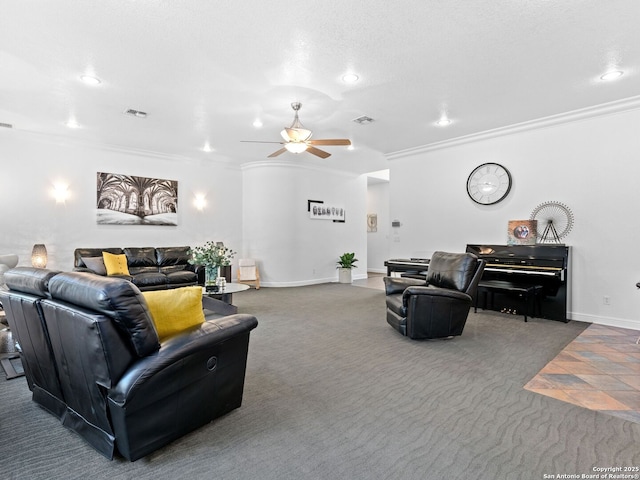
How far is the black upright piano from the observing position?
15.0 feet

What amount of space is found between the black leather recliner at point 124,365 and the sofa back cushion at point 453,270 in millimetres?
2766


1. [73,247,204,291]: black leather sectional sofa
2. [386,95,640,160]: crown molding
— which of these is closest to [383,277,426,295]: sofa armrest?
[386,95,640,160]: crown molding

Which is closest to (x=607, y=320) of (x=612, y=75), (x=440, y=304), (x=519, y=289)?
(x=519, y=289)


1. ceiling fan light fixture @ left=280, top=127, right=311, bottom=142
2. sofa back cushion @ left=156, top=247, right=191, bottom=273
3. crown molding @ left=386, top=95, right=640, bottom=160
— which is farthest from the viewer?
sofa back cushion @ left=156, top=247, right=191, bottom=273

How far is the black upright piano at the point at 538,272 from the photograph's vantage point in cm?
457

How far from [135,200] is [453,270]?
579 centimetres

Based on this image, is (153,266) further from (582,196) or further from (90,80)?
(582,196)

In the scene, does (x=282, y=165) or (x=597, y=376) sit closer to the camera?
(x=597, y=376)

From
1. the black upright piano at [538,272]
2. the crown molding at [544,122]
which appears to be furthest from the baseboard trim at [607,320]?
the crown molding at [544,122]

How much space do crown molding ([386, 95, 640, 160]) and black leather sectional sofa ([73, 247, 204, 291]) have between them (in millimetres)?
4653

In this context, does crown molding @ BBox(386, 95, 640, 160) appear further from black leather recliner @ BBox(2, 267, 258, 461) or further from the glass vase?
black leather recliner @ BBox(2, 267, 258, 461)

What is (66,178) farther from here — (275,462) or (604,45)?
(604,45)

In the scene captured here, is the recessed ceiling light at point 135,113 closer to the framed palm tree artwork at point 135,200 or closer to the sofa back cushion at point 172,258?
the framed palm tree artwork at point 135,200

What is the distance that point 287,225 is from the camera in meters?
7.78
